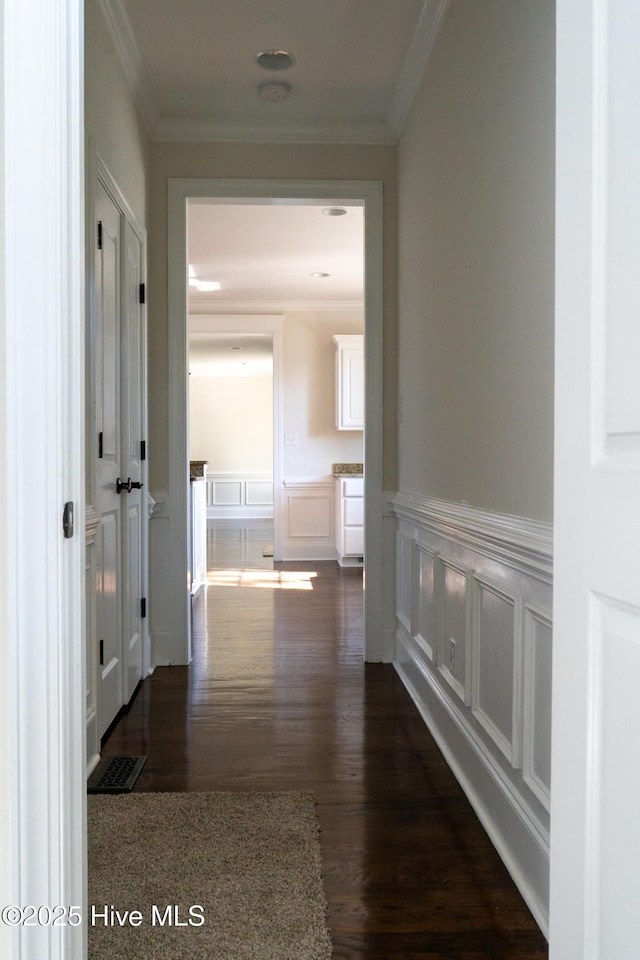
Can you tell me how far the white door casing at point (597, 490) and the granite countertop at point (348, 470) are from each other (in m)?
6.58

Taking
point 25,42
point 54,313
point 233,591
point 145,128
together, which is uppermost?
point 145,128

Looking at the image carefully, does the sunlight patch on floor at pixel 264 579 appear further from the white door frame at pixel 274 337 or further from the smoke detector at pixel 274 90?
the smoke detector at pixel 274 90

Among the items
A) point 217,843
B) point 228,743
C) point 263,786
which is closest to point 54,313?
point 217,843

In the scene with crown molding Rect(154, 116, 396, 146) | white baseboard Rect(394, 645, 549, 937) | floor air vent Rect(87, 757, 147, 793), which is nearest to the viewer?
white baseboard Rect(394, 645, 549, 937)

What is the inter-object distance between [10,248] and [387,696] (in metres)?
2.81

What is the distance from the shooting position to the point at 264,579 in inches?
264

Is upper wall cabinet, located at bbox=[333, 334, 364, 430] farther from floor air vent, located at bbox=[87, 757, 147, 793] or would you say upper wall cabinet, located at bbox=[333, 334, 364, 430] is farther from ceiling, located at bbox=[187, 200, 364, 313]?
floor air vent, located at bbox=[87, 757, 147, 793]

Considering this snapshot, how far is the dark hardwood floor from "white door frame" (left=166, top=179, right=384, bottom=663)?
0.31 m

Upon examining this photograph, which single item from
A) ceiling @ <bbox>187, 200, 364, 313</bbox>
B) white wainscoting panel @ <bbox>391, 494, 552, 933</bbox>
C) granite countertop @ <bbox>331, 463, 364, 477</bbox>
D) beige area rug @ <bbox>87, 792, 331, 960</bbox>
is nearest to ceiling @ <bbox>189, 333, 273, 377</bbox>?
ceiling @ <bbox>187, 200, 364, 313</bbox>

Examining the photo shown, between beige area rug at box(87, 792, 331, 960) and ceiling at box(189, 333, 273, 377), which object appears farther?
ceiling at box(189, 333, 273, 377)

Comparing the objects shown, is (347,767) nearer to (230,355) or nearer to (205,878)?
(205,878)

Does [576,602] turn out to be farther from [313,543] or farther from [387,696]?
[313,543]

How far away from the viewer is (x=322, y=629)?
15.4ft

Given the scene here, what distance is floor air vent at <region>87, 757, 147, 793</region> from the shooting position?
2375 millimetres
